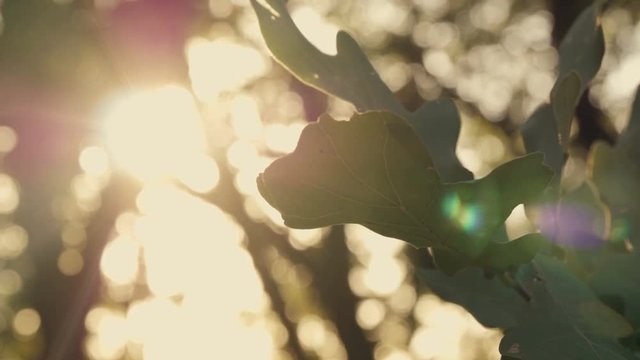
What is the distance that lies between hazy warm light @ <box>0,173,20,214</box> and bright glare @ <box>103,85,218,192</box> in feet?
2.72

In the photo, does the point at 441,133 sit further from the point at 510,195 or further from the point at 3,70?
the point at 3,70

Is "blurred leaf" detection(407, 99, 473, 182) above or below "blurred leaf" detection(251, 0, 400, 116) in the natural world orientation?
below

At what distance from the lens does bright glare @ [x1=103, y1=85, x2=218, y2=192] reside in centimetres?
638

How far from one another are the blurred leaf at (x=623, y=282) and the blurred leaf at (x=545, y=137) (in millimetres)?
120

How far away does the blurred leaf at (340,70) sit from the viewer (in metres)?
0.72

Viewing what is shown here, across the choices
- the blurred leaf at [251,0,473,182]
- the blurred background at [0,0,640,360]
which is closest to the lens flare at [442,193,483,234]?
the blurred leaf at [251,0,473,182]

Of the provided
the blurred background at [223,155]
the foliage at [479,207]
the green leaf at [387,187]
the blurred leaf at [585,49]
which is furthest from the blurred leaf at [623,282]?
the blurred background at [223,155]

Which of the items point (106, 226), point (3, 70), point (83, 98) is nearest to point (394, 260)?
point (106, 226)

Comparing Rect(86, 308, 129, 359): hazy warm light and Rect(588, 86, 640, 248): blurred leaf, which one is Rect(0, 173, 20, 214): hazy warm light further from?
Rect(588, 86, 640, 248): blurred leaf

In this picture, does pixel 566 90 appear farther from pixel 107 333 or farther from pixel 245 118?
pixel 107 333

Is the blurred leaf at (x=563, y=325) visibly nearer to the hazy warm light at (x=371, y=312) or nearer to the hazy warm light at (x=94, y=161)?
the hazy warm light at (x=94, y=161)

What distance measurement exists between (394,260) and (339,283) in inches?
53.1

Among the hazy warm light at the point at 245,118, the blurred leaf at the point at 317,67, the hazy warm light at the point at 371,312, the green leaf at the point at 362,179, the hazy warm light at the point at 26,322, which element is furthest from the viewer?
the hazy warm light at the point at 371,312

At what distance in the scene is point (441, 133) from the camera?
0.81 metres
